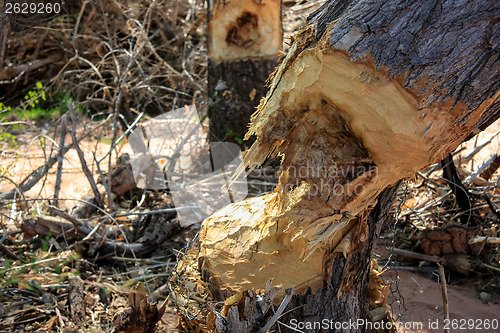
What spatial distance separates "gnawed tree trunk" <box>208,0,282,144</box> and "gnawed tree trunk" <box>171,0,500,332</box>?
70.9 inches

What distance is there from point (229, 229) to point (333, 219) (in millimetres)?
554

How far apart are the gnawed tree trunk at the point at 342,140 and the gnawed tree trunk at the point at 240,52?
180 centimetres

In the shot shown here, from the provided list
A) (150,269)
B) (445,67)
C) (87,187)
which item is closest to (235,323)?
(445,67)

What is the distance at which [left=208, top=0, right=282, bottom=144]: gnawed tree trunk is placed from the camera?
367cm

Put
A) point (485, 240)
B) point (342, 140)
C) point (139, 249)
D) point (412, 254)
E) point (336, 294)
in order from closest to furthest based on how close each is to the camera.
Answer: point (342, 140) → point (336, 294) → point (485, 240) → point (412, 254) → point (139, 249)

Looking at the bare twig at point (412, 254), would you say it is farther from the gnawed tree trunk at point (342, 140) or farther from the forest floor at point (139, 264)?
the gnawed tree trunk at point (342, 140)

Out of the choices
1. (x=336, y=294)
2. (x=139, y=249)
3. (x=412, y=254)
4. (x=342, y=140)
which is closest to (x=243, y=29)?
(x=139, y=249)

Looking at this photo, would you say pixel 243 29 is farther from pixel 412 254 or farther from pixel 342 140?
pixel 342 140

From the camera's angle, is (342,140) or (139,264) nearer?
(342,140)

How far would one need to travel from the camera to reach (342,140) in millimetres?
1713

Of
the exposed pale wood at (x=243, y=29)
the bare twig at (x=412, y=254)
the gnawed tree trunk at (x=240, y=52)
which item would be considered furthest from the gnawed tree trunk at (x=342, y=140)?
the exposed pale wood at (x=243, y=29)

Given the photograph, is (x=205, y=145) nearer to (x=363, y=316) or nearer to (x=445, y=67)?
(x=363, y=316)

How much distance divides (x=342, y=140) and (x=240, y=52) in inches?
89.2

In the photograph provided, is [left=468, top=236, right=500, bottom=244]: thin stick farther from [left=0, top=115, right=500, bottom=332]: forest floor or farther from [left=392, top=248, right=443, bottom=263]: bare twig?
[left=392, top=248, right=443, bottom=263]: bare twig
